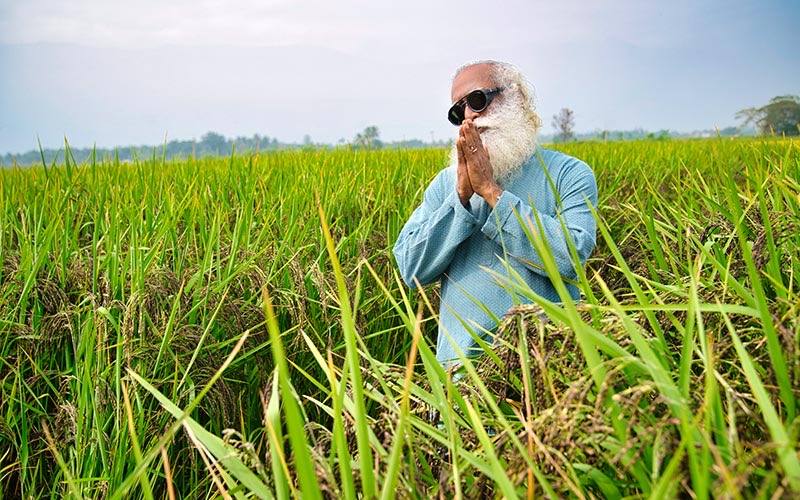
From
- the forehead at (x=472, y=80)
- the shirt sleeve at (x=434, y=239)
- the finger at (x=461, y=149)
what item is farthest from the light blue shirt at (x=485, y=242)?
the forehead at (x=472, y=80)

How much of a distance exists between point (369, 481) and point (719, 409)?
14.5 inches

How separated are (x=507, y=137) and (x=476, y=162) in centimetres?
→ 28

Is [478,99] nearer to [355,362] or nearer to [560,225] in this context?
[560,225]

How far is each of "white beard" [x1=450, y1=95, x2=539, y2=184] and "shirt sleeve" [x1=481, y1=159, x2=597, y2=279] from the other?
16cm

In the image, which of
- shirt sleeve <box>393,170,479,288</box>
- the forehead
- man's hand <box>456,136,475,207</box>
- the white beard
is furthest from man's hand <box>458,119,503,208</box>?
the forehead

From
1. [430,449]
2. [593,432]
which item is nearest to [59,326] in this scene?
[430,449]

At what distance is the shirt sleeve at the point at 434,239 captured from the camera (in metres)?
1.90

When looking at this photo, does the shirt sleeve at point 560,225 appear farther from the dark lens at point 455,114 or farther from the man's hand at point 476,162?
the dark lens at point 455,114

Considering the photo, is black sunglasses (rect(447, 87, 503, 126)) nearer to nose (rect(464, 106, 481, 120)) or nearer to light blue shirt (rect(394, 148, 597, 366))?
nose (rect(464, 106, 481, 120))

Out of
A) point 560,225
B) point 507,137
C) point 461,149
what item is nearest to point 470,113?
point 507,137

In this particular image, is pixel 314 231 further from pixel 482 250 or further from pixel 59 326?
pixel 59 326

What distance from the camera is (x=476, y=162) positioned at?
181 cm

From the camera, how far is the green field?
65cm

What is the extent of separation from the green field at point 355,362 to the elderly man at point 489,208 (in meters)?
0.20
